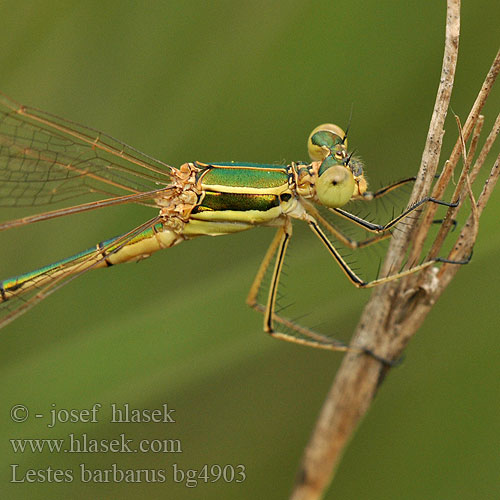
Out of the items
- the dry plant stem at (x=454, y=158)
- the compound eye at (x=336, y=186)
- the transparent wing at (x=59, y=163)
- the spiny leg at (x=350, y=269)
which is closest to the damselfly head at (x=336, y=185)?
the compound eye at (x=336, y=186)

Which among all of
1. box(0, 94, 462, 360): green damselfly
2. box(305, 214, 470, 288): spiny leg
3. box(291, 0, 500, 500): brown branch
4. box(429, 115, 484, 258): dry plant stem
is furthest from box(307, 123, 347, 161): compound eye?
box(429, 115, 484, 258): dry plant stem

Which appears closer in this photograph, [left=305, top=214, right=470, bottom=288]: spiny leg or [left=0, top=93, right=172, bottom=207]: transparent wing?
[left=305, top=214, right=470, bottom=288]: spiny leg

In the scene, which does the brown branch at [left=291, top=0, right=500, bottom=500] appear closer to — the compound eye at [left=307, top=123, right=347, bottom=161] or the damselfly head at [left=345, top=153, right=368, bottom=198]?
the damselfly head at [left=345, top=153, right=368, bottom=198]

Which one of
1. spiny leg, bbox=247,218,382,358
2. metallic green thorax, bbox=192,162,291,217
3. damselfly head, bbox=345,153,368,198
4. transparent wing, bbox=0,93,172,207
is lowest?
spiny leg, bbox=247,218,382,358

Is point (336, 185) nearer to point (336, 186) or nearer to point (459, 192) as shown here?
point (336, 186)

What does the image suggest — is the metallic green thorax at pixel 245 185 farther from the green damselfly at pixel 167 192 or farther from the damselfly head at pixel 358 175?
the damselfly head at pixel 358 175

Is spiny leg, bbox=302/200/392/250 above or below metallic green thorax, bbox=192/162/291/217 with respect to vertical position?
below

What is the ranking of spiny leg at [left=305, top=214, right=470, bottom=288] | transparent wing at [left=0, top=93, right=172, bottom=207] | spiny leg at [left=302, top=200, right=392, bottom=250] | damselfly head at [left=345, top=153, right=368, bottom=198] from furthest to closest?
1. transparent wing at [left=0, top=93, right=172, bottom=207]
2. spiny leg at [left=302, top=200, right=392, bottom=250]
3. damselfly head at [left=345, top=153, right=368, bottom=198]
4. spiny leg at [left=305, top=214, right=470, bottom=288]
